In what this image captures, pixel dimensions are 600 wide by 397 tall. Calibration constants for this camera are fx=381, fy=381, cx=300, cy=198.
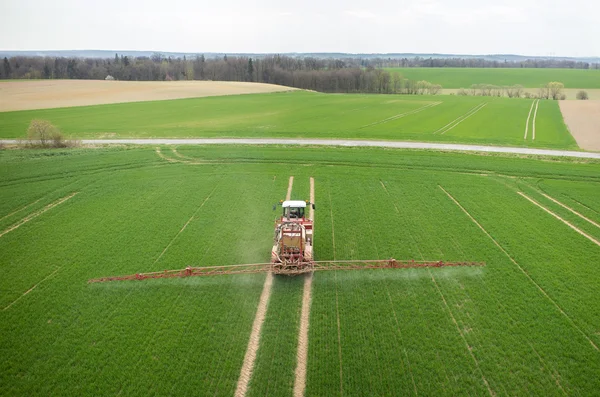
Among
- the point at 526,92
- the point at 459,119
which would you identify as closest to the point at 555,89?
the point at 526,92

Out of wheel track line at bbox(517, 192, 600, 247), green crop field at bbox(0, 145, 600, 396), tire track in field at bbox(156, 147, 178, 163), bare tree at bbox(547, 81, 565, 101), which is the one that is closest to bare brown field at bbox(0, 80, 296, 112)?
tire track in field at bbox(156, 147, 178, 163)

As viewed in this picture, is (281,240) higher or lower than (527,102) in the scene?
lower

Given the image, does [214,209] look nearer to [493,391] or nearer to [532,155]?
[493,391]

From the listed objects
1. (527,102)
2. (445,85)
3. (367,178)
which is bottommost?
(367,178)

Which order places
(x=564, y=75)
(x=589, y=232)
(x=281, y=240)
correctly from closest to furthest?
(x=281, y=240) → (x=589, y=232) → (x=564, y=75)

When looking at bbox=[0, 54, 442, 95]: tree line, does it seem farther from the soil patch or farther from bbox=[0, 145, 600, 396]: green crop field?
the soil patch

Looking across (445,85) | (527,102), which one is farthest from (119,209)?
(445,85)

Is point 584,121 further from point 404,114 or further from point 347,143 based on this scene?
point 347,143

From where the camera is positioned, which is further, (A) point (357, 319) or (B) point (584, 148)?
(B) point (584, 148)
